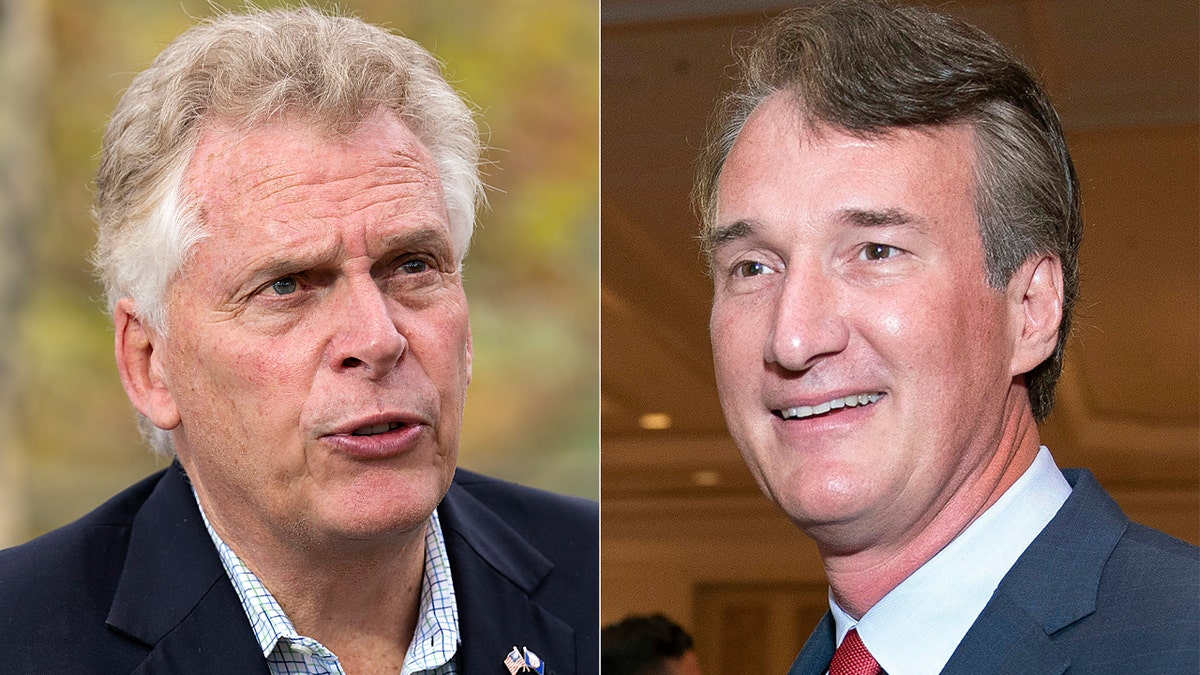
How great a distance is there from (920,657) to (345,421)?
85 centimetres

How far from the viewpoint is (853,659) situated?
160 centimetres

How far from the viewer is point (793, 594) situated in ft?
5.57

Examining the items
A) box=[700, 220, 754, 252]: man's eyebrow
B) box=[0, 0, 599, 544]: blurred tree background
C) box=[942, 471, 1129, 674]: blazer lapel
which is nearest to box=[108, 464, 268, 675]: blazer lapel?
box=[700, 220, 754, 252]: man's eyebrow

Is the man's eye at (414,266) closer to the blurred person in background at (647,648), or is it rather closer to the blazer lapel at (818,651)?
the blurred person in background at (647,648)

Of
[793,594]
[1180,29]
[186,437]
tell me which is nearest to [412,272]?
[186,437]

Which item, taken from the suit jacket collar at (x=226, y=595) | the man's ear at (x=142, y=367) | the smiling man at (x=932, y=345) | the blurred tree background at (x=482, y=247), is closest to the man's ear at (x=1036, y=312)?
the smiling man at (x=932, y=345)

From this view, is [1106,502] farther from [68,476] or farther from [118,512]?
[68,476]

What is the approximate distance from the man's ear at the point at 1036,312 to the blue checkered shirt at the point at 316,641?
997 millimetres

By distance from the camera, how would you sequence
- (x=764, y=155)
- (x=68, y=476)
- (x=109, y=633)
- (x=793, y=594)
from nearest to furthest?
(x=764, y=155) → (x=793, y=594) → (x=109, y=633) → (x=68, y=476)

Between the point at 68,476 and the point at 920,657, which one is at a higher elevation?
the point at 68,476

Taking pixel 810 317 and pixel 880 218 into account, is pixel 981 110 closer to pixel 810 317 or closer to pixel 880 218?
pixel 880 218

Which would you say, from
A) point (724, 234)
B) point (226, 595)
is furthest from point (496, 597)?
point (724, 234)

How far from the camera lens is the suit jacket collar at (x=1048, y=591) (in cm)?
141

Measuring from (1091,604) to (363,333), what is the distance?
1035mm
